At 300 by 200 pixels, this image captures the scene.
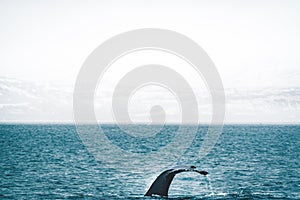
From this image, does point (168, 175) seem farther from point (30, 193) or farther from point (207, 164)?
point (207, 164)

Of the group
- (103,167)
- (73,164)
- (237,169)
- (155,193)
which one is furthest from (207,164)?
(155,193)

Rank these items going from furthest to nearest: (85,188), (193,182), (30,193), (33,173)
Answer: (33,173) < (193,182) < (85,188) < (30,193)

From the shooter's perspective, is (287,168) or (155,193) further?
(287,168)

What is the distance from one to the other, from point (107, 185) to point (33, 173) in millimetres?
13462

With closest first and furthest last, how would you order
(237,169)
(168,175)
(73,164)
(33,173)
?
(168,175), (33,173), (237,169), (73,164)

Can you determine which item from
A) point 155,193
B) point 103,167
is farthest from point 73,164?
point 155,193

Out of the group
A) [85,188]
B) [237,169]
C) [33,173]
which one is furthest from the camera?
[237,169]

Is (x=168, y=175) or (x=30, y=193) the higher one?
(x=168, y=175)

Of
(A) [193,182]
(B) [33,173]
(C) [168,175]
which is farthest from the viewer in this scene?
(B) [33,173]

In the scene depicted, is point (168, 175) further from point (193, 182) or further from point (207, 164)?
point (207, 164)

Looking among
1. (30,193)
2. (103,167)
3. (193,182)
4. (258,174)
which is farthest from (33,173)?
(258,174)

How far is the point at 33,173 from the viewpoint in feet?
172

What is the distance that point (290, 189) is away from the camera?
41.6 meters

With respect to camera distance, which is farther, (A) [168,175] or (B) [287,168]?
(B) [287,168]
